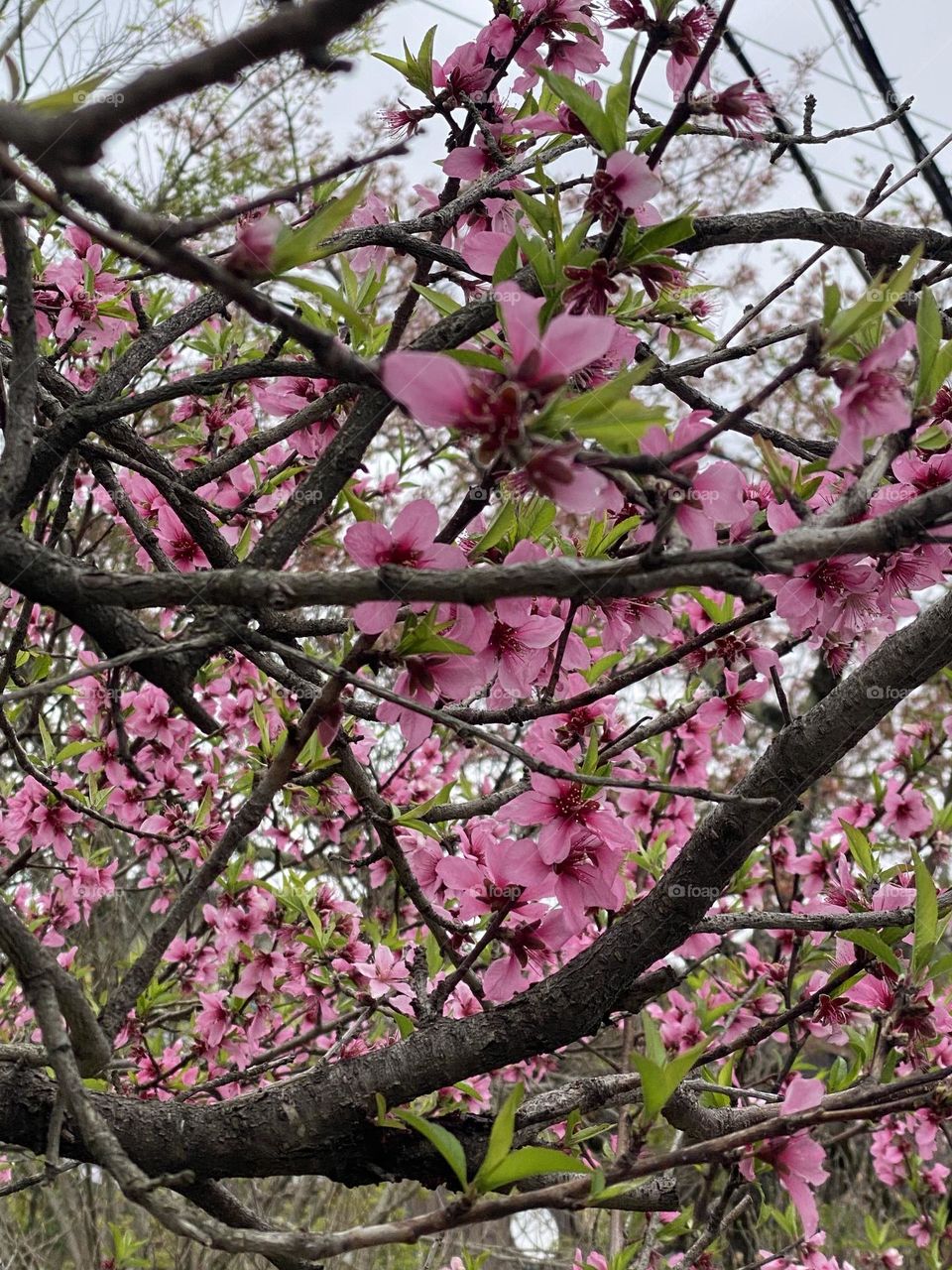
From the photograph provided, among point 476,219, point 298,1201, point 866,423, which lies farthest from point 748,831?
point 298,1201

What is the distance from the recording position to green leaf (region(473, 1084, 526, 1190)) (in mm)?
944

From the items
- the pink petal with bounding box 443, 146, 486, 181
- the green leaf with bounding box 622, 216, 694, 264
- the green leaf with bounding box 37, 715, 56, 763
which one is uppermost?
the pink petal with bounding box 443, 146, 486, 181

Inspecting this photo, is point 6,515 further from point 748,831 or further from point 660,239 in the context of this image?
point 748,831

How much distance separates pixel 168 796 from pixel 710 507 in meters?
2.10

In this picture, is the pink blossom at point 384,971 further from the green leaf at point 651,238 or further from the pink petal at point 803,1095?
the green leaf at point 651,238

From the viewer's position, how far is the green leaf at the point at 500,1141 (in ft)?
3.10

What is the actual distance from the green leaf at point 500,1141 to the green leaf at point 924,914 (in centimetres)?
56

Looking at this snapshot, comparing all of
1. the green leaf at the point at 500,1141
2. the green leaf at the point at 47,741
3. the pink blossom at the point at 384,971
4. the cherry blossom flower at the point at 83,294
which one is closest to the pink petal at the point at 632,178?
the green leaf at the point at 500,1141

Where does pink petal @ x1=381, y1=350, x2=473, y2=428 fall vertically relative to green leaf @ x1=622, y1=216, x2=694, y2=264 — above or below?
below

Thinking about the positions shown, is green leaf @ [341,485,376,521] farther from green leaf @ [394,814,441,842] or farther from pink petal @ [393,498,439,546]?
green leaf @ [394,814,441,842]

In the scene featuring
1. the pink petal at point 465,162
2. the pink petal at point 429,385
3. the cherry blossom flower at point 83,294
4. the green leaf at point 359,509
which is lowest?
the pink petal at point 429,385

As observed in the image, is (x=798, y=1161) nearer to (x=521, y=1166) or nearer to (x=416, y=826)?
(x=521, y=1166)

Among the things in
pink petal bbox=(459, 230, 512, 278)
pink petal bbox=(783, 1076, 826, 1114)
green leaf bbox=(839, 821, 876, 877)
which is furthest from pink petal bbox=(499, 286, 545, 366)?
green leaf bbox=(839, 821, 876, 877)

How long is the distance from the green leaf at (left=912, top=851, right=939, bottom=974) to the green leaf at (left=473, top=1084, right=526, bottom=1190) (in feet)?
1.83
